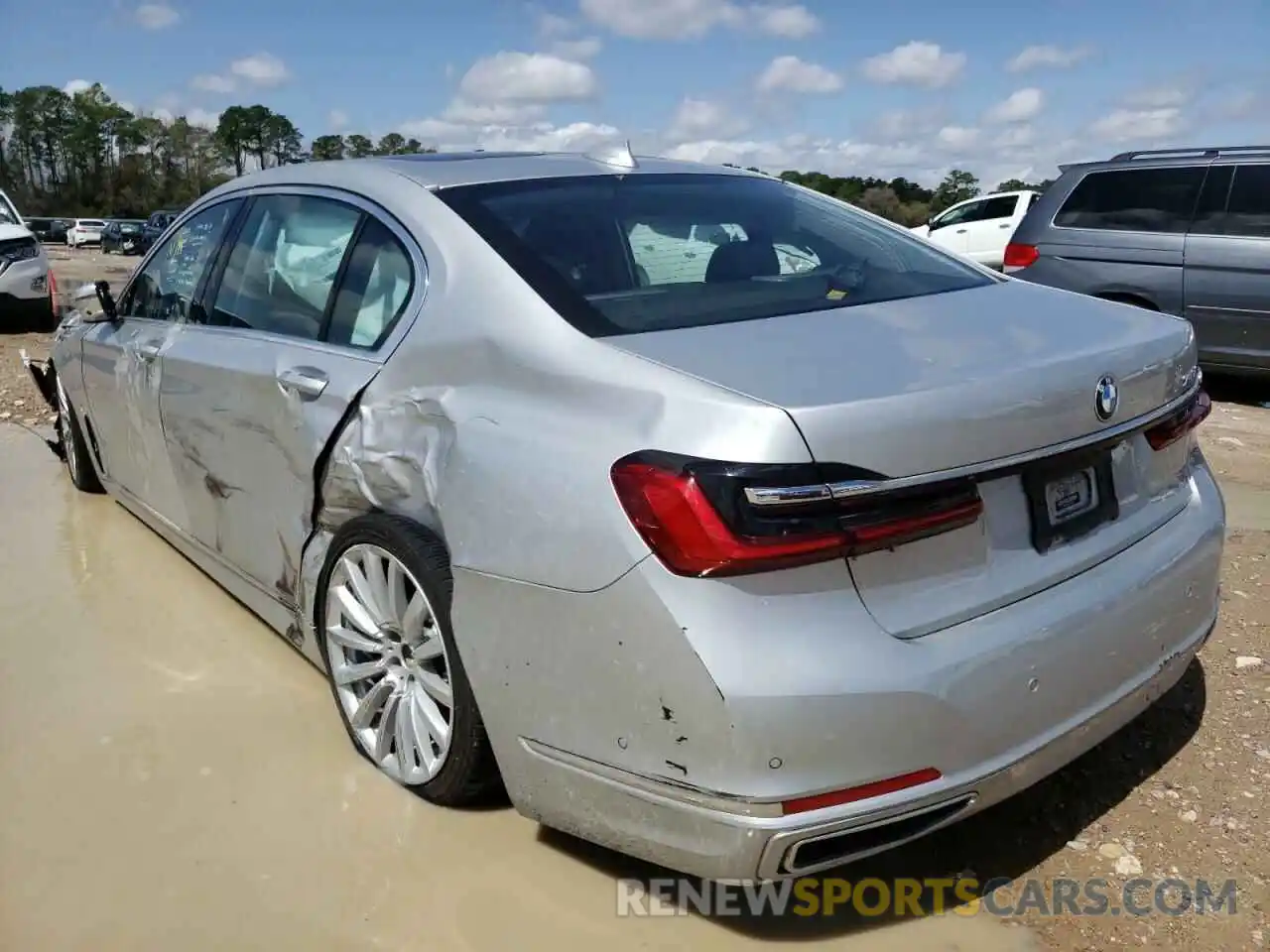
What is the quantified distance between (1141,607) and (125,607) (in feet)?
11.2

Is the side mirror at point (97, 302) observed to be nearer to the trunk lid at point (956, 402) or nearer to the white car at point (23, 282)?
the trunk lid at point (956, 402)

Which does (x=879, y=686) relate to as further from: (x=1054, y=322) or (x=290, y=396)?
(x=290, y=396)

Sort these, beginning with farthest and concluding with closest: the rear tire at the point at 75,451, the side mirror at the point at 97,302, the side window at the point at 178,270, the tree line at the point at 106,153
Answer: the tree line at the point at 106,153, the rear tire at the point at 75,451, the side mirror at the point at 97,302, the side window at the point at 178,270

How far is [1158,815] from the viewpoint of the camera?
2.65 meters

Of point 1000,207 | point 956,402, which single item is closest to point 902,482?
point 956,402

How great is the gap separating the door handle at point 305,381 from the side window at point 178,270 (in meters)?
1.00

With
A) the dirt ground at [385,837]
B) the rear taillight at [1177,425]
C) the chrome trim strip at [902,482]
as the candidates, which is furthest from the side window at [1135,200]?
the chrome trim strip at [902,482]

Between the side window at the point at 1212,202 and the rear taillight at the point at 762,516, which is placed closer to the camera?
the rear taillight at the point at 762,516

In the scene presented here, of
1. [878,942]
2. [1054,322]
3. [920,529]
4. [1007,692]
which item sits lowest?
[878,942]

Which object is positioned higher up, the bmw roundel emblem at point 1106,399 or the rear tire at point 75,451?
the bmw roundel emblem at point 1106,399

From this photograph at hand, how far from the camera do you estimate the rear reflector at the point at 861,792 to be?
6.23ft

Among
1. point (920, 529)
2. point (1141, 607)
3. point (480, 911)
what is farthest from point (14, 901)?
point (1141, 607)

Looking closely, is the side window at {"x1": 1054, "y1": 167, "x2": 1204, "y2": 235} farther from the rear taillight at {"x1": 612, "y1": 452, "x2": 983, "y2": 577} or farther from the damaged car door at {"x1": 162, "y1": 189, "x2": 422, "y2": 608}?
the rear taillight at {"x1": 612, "y1": 452, "x2": 983, "y2": 577}

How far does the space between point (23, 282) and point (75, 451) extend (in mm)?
7503
